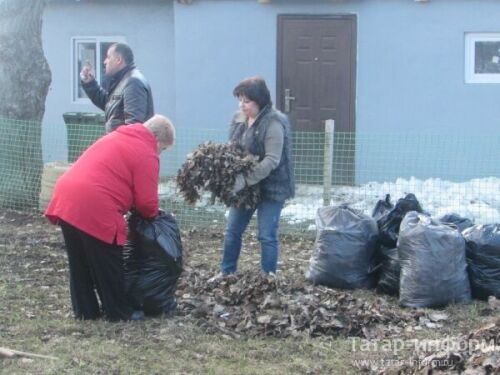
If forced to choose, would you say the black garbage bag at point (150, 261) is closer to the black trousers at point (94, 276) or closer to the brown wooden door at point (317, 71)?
the black trousers at point (94, 276)

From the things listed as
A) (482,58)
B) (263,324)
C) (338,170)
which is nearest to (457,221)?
(263,324)

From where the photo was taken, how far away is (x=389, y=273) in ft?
23.5

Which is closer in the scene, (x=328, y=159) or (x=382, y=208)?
(x=382, y=208)

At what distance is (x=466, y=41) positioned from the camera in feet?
40.8

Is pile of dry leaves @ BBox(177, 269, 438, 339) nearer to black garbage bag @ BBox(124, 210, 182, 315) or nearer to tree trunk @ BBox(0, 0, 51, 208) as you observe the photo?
black garbage bag @ BBox(124, 210, 182, 315)

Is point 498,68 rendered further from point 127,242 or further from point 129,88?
point 127,242

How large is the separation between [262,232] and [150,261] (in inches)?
48.7

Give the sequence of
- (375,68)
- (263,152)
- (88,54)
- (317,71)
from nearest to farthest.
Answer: (263,152), (375,68), (317,71), (88,54)

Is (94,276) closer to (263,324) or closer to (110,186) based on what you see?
(110,186)

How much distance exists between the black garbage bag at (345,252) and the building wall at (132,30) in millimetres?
6614

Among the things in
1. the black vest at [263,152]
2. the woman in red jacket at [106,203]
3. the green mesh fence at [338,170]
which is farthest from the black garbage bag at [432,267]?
the green mesh fence at [338,170]

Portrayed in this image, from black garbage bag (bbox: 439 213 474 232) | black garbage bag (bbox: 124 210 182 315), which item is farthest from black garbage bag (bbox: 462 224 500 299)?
black garbage bag (bbox: 124 210 182 315)

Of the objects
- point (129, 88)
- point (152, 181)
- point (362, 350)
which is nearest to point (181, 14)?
point (129, 88)

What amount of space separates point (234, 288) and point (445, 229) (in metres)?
1.67
